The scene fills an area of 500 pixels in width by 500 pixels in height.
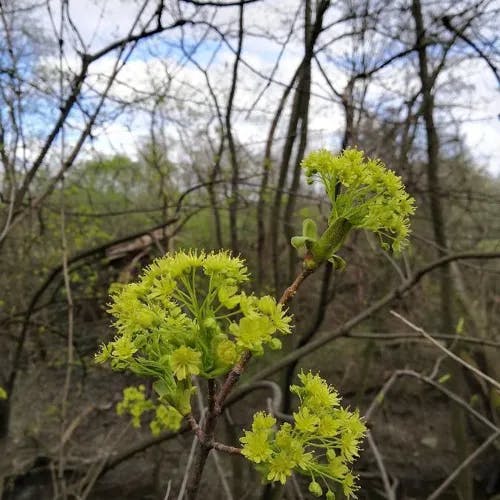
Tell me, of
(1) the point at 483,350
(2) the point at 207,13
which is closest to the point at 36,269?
(2) the point at 207,13

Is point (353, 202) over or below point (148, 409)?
over

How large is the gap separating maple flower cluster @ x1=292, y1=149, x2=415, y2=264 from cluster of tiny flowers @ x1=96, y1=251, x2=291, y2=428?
0.16 meters

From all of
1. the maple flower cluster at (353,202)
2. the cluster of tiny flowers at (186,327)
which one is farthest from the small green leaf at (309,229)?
the cluster of tiny flowers at (186,327)

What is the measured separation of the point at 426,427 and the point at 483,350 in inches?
118

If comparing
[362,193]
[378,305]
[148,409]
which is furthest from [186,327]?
[148,409]

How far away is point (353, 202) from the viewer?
3.26 feet

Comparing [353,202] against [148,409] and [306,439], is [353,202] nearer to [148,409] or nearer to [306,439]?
[306,439]

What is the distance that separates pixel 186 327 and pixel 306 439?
0.31 meters

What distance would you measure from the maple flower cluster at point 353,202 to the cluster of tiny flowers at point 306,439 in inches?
11.0

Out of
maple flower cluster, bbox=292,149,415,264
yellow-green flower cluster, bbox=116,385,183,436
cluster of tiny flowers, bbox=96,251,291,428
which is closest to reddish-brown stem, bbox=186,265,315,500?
cluster of tiny flowers, bbox=96,251,291,428

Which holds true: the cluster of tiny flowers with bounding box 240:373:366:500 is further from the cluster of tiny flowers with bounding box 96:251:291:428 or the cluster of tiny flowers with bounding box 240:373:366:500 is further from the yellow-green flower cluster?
the yellow-green flower cluster

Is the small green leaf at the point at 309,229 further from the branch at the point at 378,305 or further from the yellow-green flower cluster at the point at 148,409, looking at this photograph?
the yellow-green flower cluster at the point at 148,409

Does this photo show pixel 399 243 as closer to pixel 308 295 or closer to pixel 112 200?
pixel 308 295

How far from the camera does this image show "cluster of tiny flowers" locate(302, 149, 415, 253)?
38.3 inches
